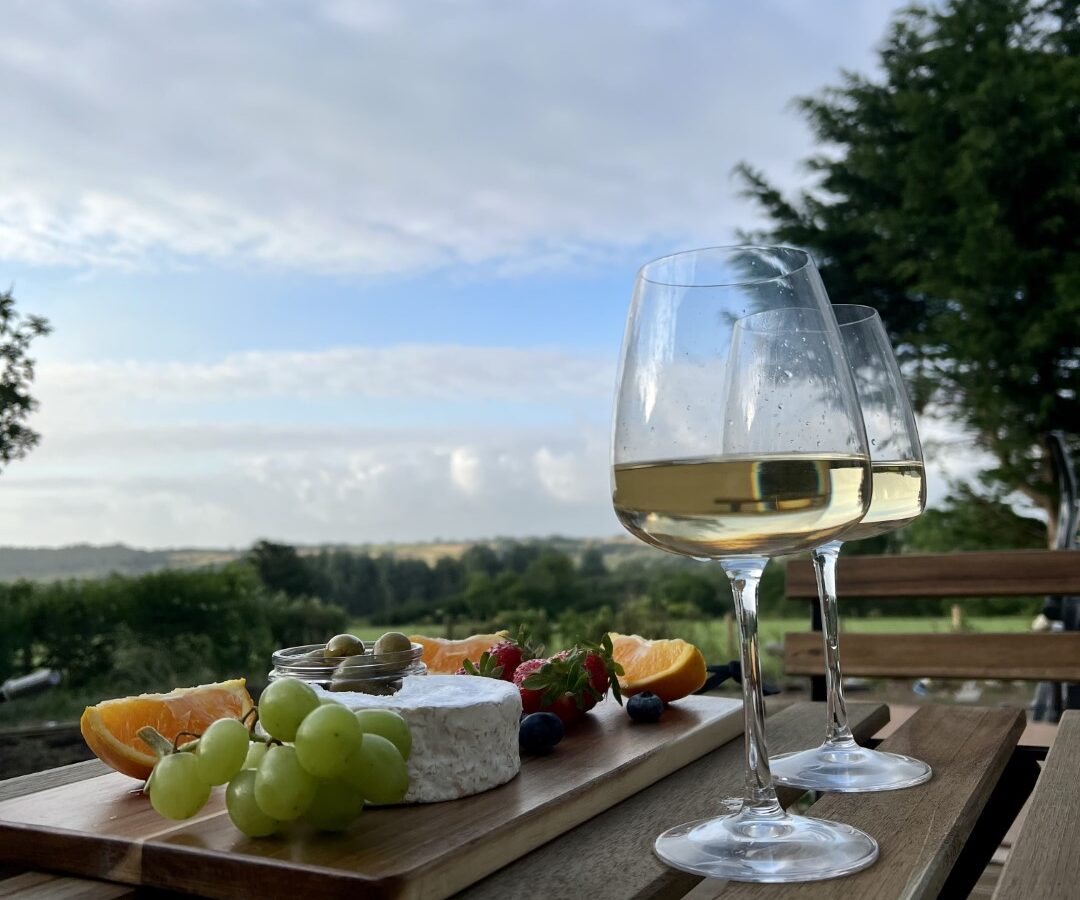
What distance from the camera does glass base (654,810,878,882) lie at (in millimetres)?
782

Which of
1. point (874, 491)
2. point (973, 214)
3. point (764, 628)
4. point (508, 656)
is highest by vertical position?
point (973, 214)

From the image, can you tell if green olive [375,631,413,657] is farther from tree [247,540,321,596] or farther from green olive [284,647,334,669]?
tree [247,540,321,596]

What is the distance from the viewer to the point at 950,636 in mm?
2682

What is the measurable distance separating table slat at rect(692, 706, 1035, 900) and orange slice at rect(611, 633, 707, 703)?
0.91 feet

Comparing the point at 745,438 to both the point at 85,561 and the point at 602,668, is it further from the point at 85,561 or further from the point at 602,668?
the point at 85,561

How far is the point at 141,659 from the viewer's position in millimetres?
7270

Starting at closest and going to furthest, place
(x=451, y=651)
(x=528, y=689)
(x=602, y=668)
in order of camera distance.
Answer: (x=528, y=689), (x=602, y=668), (x=451, y=651)

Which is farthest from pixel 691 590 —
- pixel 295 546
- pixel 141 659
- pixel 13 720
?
pixel 13 720

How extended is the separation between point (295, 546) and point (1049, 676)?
7341 mm

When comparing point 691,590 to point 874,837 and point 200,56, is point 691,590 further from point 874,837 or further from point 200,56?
point 874,837

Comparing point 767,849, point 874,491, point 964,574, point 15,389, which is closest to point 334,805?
point 767,849

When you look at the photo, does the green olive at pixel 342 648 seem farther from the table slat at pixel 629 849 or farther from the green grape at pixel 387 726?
the table slat at pixel 629 849

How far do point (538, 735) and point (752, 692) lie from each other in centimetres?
39

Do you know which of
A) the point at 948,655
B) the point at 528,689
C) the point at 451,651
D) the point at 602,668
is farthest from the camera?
the point at 948,655
